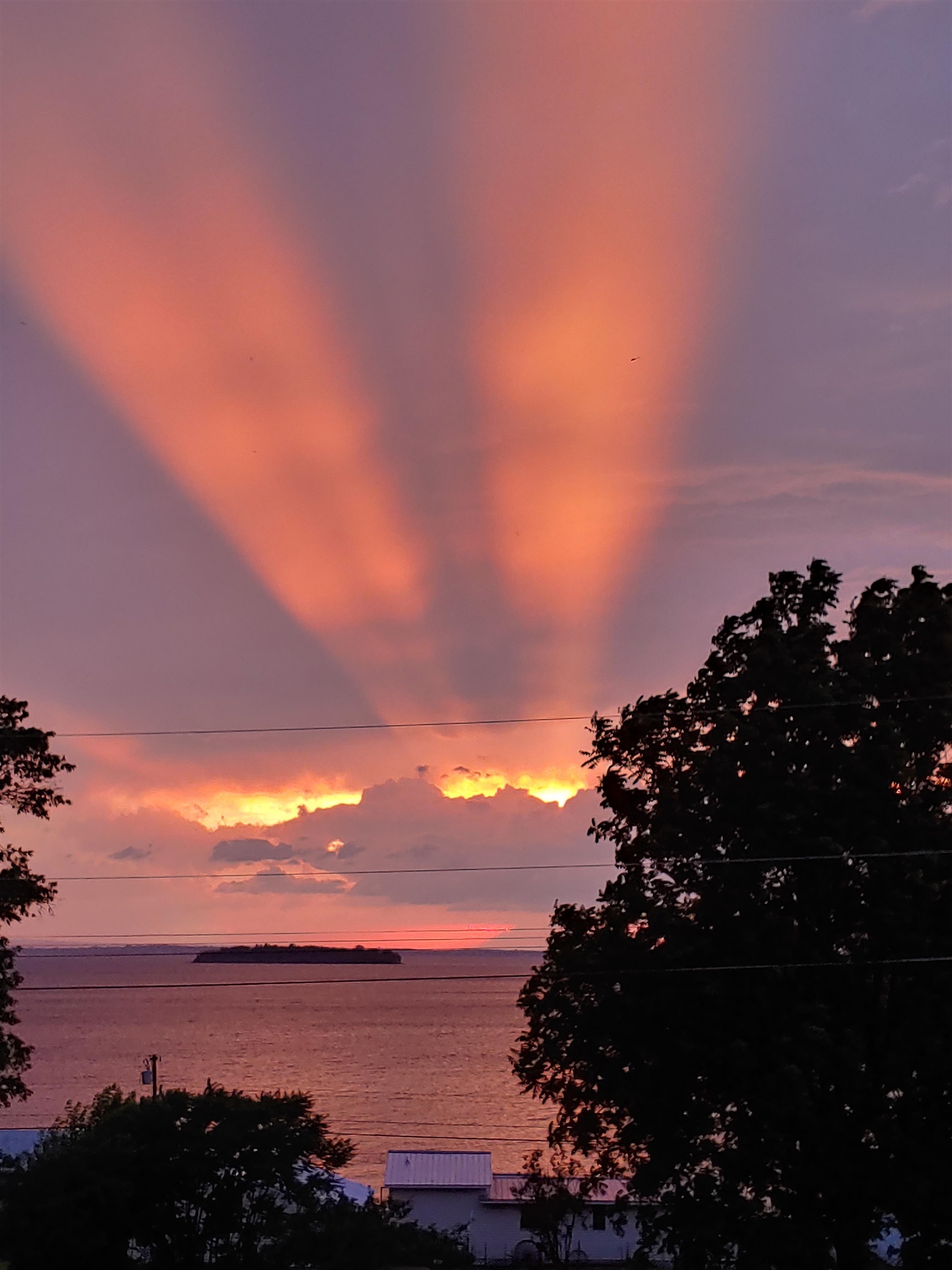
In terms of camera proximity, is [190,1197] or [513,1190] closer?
[190,1197]

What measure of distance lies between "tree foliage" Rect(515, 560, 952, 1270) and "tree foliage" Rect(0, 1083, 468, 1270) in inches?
251

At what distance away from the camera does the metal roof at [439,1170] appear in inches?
2437

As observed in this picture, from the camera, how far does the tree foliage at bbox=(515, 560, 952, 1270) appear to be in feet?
94.1

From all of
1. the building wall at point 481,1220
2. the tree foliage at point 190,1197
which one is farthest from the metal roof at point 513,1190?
the tree foliage at point 190,1197

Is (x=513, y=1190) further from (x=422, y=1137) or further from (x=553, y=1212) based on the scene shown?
(x=422, y=1137)

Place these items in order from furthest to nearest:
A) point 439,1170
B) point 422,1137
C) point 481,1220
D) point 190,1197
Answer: point 422,1137 < point 439,1170 < point 481,1220 < point 190,1197

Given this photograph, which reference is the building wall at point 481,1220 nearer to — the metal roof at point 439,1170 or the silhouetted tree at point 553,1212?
the metal roof at point 439,1170

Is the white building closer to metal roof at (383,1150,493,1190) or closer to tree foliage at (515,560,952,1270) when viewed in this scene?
metal roof at (383,1150,493,1190)

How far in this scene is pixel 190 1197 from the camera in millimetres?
32250

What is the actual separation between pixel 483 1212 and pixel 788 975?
39292 millimetres

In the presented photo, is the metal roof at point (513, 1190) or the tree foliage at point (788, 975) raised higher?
the tree foliage at point (788, 975)

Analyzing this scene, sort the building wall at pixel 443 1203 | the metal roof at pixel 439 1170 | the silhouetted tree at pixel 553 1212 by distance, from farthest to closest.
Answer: the metal roof at pixel 439 1170
the building wall at pixel 443 1203
the silhouetted tree at pixel 553 1212

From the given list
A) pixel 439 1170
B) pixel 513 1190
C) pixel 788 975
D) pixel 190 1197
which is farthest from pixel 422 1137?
pixel 788 975

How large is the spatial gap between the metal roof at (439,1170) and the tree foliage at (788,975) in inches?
1274
